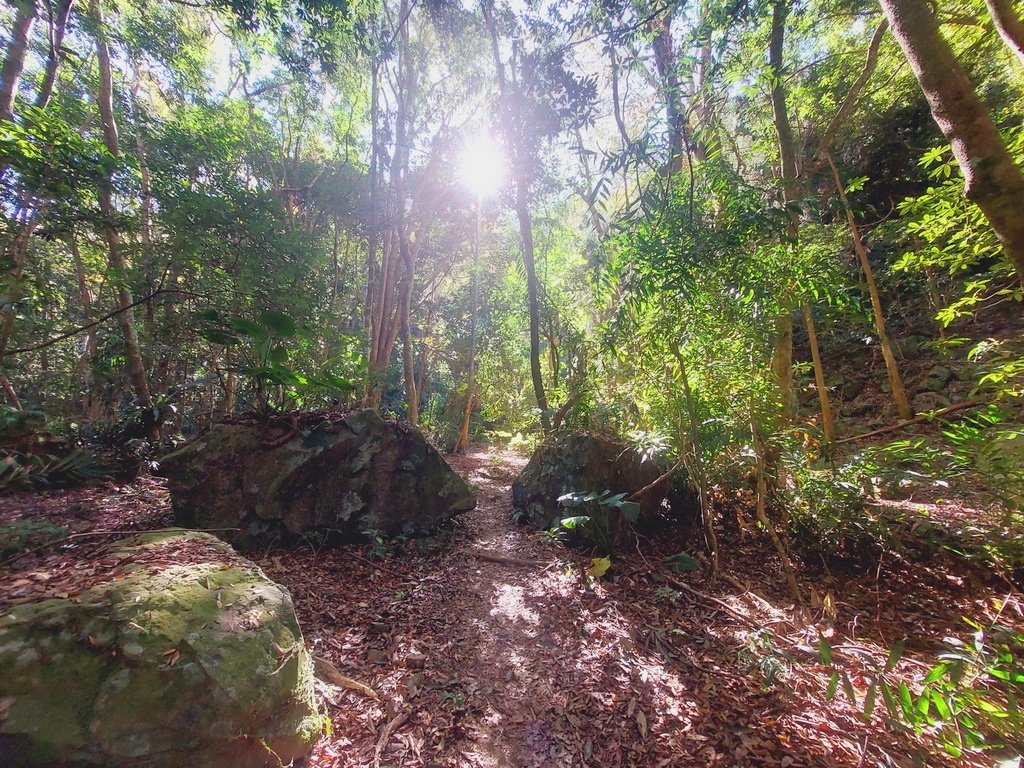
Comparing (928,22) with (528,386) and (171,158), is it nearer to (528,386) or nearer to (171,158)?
(171,158)

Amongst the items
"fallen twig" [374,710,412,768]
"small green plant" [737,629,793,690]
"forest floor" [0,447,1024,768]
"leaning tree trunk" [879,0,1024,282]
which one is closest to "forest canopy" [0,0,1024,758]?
"leaning tree trunk" [879,0,1024,282]

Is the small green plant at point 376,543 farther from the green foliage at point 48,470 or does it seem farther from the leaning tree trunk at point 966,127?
the leaning tree trunk at point 966,127

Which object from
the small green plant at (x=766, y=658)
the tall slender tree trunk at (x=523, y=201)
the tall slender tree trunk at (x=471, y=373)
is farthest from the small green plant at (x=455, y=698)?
the tall slender tree trunk at (x=471, y=373)

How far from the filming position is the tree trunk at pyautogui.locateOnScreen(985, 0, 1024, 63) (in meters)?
1.57

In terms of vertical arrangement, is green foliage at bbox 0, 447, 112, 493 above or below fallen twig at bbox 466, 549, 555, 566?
above

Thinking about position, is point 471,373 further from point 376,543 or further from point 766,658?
point 766,658

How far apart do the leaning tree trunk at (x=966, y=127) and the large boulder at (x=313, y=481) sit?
4526 mm

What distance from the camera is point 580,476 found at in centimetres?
451

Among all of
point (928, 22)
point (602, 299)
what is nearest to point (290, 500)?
point (602, 299)

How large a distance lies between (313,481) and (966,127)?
5.17 metres

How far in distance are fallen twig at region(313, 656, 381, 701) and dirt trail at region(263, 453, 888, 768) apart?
0.18 ft

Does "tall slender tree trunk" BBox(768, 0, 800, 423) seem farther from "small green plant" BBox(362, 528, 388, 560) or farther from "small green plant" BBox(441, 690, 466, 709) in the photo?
"small green plant" BBox(362, 528, 388, 560)

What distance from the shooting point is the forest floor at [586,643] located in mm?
1918

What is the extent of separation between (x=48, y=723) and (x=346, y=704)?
130 centimetres
